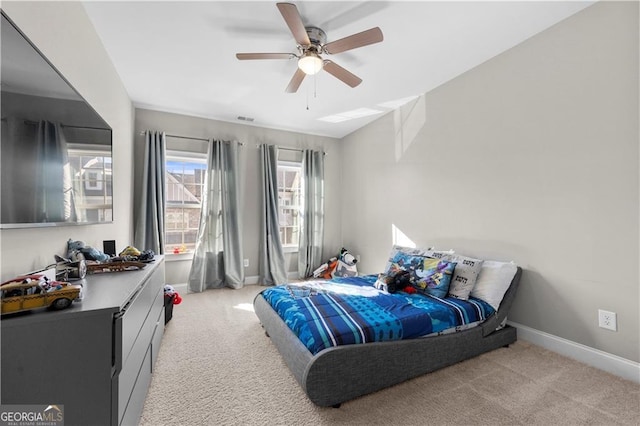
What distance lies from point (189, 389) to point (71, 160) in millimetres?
1586

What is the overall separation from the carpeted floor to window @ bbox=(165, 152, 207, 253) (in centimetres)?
202

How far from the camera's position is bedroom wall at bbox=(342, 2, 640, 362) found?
6.11 feet

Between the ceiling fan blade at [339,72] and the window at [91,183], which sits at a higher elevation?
the ceiling fan blade at [339,72]

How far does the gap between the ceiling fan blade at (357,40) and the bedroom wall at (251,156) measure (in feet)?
8.42

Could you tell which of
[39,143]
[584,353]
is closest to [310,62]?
[39,143]

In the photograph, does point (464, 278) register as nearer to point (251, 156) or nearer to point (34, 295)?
point (34, 295)

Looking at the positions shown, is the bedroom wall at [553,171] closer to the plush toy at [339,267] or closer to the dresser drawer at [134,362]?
the plush toy at [339,267]

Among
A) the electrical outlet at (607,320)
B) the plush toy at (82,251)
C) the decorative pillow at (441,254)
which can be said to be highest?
the plush toy at (82,251)

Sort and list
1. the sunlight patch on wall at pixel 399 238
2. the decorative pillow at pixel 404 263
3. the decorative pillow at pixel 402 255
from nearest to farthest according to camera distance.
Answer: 1. the decorative pillow at pixel 404 263
2. the decorative pillow at pixel 402 255
3. the sunlight patch on wall at pixel 399 238

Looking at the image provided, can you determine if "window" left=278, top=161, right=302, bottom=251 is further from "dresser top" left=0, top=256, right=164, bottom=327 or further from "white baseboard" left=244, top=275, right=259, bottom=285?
"dresser top" left=0, top=256, right=164, bottom=327

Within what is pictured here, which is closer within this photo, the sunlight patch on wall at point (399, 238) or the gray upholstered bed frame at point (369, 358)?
the gray upholstered bed frame at point (369, 358)

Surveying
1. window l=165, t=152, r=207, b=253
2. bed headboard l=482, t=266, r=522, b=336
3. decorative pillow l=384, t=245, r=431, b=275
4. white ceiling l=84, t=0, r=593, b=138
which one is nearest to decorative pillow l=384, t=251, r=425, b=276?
decorative pillow l=384, t=245, r=431, b=275

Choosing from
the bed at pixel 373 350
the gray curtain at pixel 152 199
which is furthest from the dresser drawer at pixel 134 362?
the gray curtain at pixel 152 199

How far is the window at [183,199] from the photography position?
3961 mm
